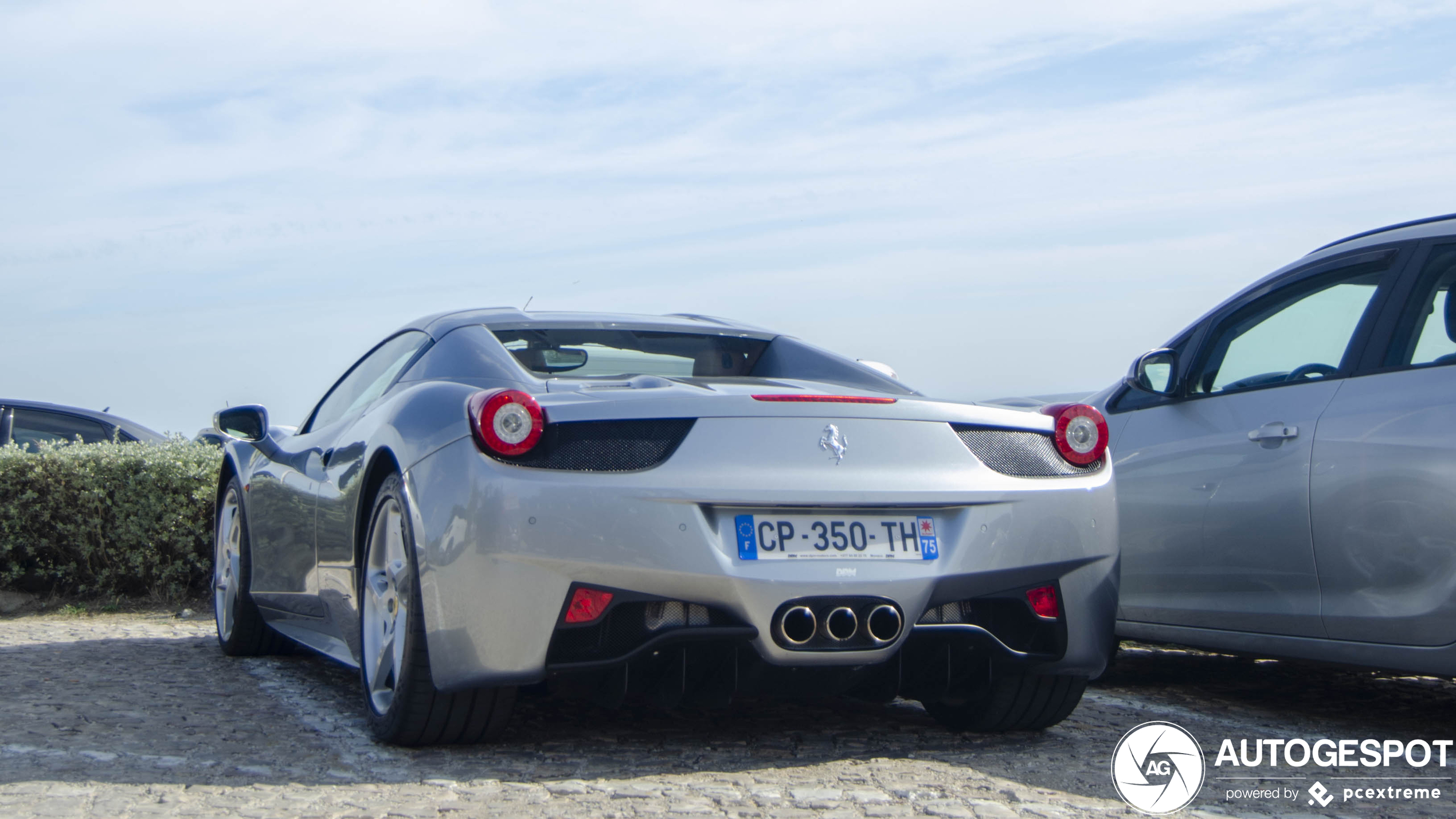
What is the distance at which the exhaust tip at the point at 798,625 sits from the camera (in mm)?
3580

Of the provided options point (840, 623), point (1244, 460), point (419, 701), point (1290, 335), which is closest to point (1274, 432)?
point (1244, 460)

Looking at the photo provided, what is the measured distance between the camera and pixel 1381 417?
14.0 feet

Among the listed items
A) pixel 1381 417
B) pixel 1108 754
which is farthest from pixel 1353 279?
pixel 1108 754

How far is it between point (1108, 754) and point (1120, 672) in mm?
2074

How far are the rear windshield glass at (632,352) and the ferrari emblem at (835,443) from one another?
880 mm

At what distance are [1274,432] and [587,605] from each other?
2.46m

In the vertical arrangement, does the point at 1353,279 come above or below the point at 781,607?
above

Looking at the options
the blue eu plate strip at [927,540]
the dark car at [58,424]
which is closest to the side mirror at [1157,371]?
the blue eu plate strip at [927,540]

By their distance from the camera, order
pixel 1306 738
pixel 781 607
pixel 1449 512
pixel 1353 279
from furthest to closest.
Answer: pixel 1353 279
pixel 1306 738
pixel 1449 512
pixel 781 607

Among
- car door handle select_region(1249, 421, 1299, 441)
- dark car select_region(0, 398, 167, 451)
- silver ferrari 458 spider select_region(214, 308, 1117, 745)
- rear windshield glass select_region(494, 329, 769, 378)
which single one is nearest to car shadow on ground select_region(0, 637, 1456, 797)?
silver ferrari 458 spider select_region(214, 308, 1117, 745)

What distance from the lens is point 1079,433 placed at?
162 inches

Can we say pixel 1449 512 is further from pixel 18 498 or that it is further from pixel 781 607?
pixel 18 498

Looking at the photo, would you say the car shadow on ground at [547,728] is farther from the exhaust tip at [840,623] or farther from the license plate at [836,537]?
the license plate at [836,537]

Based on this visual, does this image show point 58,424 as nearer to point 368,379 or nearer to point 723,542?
point 368,379
